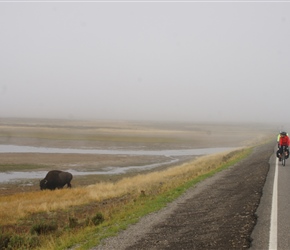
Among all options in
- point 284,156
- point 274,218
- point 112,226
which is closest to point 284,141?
point 284,156

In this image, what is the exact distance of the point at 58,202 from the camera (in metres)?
19.3

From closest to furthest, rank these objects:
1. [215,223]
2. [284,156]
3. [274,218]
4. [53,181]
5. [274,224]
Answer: [274,224]
[274,218]
[215,223]
[284,156]
[53,181]

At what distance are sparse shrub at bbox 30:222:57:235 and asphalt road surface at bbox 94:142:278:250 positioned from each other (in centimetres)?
380

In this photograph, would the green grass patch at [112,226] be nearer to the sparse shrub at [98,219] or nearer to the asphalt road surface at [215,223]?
the sparse shrub at [98,219]

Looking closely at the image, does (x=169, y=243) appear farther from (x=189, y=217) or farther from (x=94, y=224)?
(x=94, y=224)

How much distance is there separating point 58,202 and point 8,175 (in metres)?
18.3

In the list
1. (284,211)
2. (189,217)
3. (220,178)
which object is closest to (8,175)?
(220,178)

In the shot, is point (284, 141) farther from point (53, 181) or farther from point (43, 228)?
point (53, 181)

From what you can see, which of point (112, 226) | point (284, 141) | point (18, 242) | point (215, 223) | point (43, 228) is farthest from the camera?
point (284, 141)

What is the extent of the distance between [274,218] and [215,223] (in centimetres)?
149

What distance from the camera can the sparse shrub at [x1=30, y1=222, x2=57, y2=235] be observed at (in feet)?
41.3

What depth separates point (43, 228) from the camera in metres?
12.8

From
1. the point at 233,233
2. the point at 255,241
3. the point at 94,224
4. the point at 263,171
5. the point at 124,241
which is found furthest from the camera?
the point at 263,171

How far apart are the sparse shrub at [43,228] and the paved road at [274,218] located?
7277 millimetres
